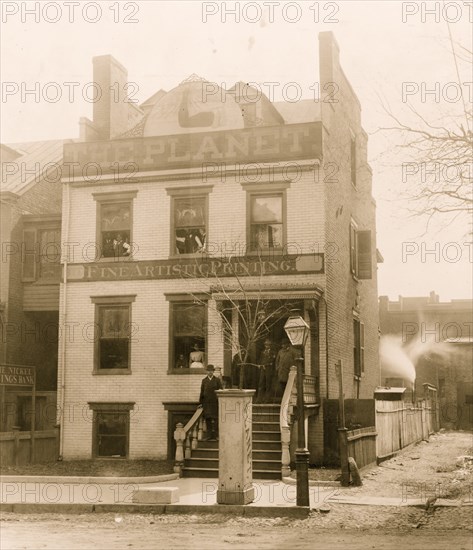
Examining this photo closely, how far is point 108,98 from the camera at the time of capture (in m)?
Result: 25.8

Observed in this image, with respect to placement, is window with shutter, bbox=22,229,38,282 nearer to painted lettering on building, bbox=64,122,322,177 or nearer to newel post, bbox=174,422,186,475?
painted lettering on building, bbox=64,122,322,177

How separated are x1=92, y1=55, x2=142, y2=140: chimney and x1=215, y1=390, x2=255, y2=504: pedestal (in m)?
13.7

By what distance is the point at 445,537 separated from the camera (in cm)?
1096

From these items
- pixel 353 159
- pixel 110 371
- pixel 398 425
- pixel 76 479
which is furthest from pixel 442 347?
pixel 76 479

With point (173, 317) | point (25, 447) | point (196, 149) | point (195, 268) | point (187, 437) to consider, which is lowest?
point (25, 447)

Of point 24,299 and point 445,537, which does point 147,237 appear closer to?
point 24,299

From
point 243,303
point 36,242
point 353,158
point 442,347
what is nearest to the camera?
point 243,303

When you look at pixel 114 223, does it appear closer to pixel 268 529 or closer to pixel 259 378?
pixel 259 378

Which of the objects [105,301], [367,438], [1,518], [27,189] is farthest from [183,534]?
[27,189]

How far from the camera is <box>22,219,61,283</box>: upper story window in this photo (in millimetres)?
25500

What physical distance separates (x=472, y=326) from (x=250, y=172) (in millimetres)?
34484

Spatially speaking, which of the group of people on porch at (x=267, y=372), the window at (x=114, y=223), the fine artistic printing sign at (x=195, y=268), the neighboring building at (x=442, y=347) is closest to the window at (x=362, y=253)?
the fine artistic printing sign at (x=195, y=268)

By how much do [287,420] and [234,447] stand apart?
4.17 metres

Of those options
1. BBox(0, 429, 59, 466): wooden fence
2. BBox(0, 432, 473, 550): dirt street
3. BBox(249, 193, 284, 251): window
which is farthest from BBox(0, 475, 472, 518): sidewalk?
BBox(249, 193, 284, 251): window
